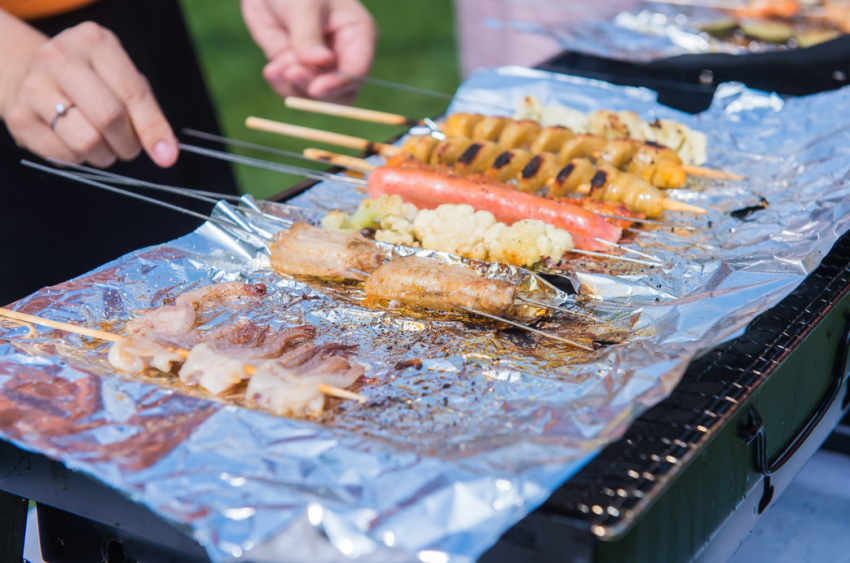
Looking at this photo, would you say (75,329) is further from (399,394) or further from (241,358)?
(399,394)

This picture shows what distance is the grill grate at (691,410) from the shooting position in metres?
1.72

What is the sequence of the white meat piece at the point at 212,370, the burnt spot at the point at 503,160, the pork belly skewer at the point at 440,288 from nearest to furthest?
the white meat piece at the point at 212,370 < the pork belly skewer at the point at 440,288 < the burnt spot at the point at 503,160

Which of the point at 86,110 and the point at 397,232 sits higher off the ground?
the point at 86,110

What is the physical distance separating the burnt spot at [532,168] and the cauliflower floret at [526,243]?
51 centimetres

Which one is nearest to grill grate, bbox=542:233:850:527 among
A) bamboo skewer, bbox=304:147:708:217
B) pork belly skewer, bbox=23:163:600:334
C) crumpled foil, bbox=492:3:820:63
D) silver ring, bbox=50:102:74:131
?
bamboo skewer, bbox=304:147:708:217

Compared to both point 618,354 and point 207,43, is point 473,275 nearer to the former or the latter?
point 618,354

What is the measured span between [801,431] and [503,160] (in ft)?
5.71

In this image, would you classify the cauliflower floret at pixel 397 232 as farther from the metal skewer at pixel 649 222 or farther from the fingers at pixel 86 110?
the fingers at pixel 86 110

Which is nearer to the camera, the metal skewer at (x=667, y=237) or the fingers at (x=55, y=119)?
the metal skewer at (x=667, y=237)

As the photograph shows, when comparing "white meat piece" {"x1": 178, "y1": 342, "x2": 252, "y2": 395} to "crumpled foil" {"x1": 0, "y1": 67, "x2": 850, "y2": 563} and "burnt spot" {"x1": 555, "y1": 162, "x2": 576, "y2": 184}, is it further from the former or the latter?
"burnt spot" {"x1": 555, "y1": 162, "x2": 576, "y2": 184}

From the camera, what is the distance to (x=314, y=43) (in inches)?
166

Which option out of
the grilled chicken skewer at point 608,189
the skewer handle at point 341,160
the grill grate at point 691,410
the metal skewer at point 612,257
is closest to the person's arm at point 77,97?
the skewer handle at point 341,160

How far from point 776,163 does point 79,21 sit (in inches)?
141

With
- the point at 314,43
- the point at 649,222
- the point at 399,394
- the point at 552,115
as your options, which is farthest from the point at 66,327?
the point at 552,115
